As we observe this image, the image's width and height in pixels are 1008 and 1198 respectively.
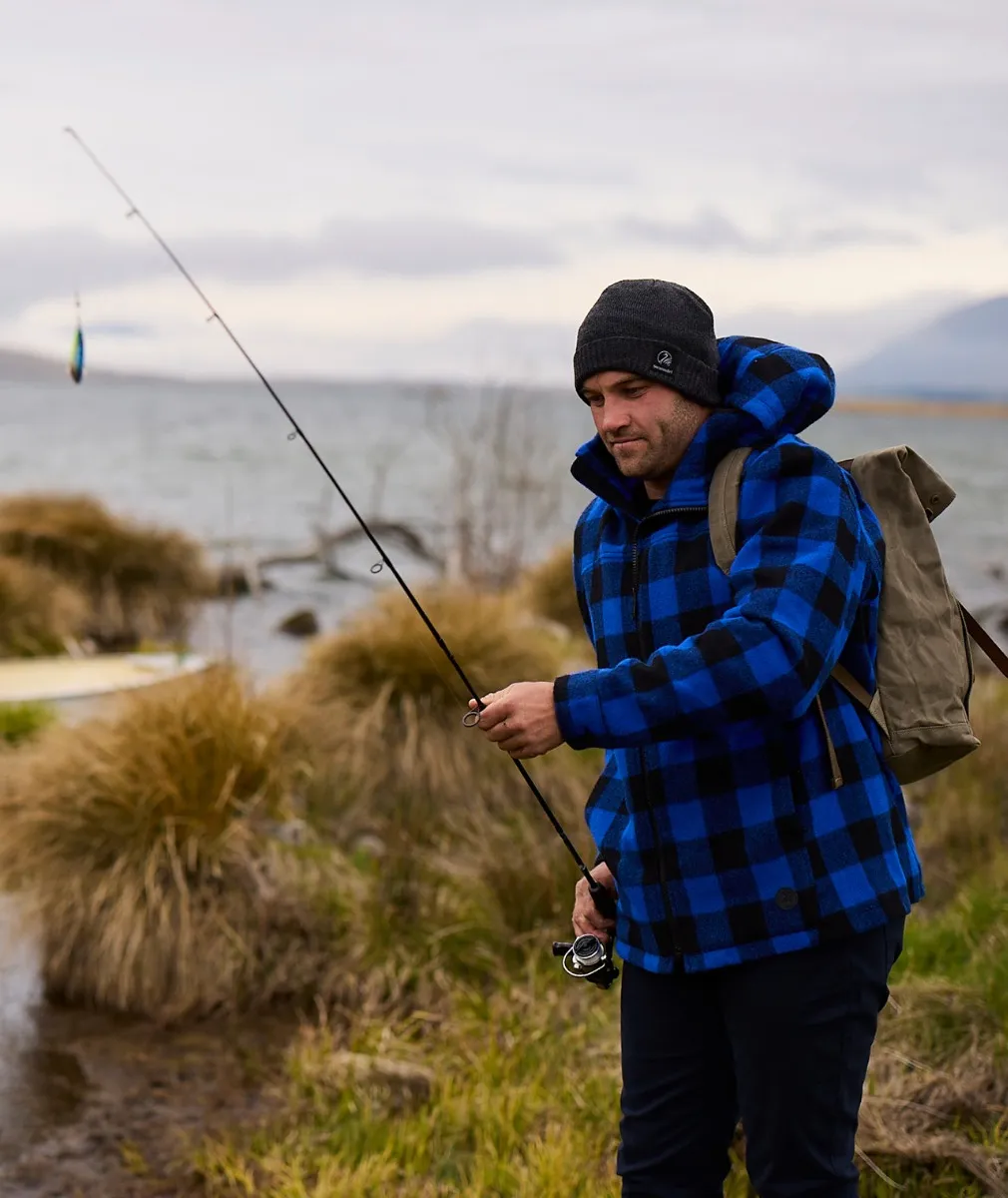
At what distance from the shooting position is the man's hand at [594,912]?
252 cm

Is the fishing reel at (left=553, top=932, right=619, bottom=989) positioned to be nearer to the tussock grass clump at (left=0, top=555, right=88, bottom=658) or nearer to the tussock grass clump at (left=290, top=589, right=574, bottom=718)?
the tussock grass clump at (left=290, top=589, right=574, bottom=718)

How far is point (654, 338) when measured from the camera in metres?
2.26

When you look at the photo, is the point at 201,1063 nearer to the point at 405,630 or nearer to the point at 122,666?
the point at 405,630

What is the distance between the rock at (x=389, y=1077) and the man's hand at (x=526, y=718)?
1.96 m

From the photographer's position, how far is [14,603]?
10039 millimetres

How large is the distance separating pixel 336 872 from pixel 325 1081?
125 centimetres

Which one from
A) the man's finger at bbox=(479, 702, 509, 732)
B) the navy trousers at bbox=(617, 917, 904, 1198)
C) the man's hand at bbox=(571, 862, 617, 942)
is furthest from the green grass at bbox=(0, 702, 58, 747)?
the man's finger at bbox=(479, 702, 509, 732)

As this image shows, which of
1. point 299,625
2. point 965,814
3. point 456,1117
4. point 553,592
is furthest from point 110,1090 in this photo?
point 299,625

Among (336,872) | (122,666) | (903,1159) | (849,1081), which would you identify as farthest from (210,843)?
(122,666)

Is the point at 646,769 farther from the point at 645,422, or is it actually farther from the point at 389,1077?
the point at 389,1077

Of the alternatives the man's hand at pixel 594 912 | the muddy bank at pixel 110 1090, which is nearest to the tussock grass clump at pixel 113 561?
the muddy bank at pixel 110 1090

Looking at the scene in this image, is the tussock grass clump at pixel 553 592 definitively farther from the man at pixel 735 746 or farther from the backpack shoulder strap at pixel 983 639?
the man at pixel 735 746

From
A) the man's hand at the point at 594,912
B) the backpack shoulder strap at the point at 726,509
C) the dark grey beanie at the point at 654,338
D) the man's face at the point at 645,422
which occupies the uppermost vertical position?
the dark grey beanie at the point at 654,338

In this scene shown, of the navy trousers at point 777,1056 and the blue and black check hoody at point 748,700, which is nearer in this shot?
the blue and black check hoody at point 748,700
